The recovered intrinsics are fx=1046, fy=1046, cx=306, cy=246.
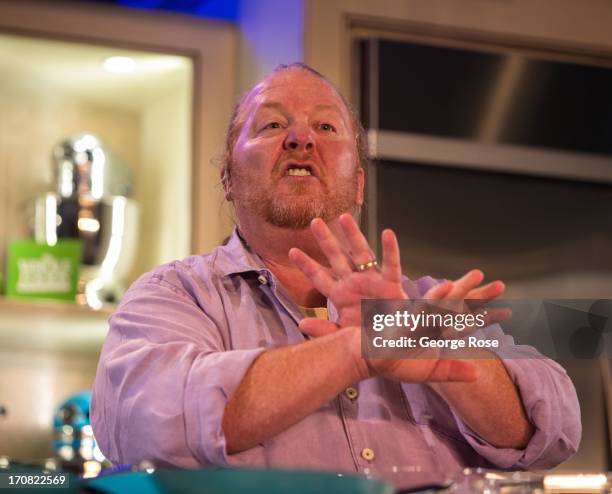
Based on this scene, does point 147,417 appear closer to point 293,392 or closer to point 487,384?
point 293,392

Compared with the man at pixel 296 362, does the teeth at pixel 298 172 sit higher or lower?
higher

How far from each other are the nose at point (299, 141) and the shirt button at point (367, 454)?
1.49ft

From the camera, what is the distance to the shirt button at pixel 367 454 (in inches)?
48.1

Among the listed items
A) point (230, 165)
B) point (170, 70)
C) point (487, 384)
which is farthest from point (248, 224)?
point (170, 70)

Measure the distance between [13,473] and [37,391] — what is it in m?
1.70

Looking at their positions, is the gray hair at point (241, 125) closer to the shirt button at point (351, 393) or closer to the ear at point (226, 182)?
the ear at point (226, 182)

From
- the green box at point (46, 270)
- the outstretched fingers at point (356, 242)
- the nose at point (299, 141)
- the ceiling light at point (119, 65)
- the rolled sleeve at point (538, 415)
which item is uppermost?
the ceiling light at point (119, 65)

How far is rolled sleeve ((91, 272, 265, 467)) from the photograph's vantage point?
1.06 meters

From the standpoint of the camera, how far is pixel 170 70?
237cm

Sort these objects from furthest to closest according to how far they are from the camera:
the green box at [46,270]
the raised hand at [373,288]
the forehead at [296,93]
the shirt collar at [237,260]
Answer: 1. the green box at [46,270]
2. the forehead at [296,93]
3. the shirt collar at [237,260]
4. the raised hand at [373,288]

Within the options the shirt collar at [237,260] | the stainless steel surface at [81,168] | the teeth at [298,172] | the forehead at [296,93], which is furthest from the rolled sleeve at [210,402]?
the stainless steel surface at [81,168]

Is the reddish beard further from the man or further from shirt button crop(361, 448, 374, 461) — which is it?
shirt button crop(361, 448, 374, 461)

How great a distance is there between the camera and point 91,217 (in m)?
2.30

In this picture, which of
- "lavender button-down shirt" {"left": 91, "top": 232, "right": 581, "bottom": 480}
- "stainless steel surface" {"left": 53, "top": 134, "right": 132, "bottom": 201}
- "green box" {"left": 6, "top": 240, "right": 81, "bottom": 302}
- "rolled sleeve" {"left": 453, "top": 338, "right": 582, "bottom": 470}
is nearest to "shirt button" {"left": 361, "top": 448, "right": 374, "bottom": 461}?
"lavender button-down shirt" {"left": 91, "top": 232, "right": 581, "bottom": 480}
